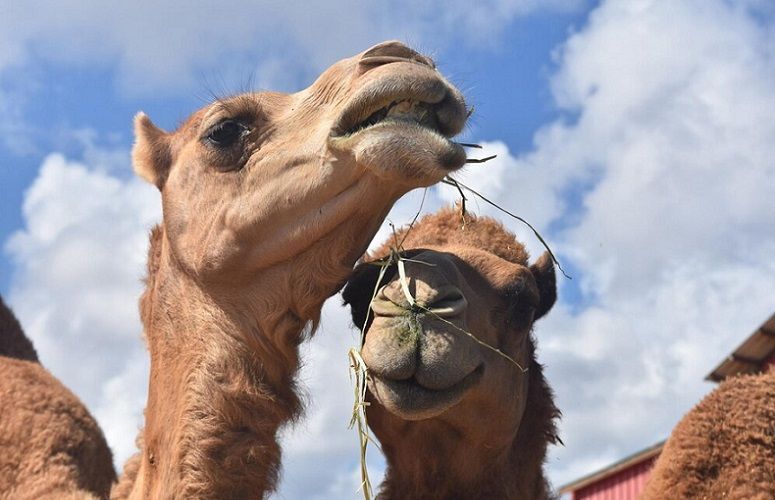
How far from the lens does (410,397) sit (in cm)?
469

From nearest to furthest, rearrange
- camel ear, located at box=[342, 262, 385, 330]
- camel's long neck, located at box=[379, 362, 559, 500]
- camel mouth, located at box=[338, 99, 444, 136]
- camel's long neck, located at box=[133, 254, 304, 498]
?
1. camel mouth, located at box=[338, 99, 444, 136]
2. camel's long neck, located at box=[133, 254, 304, 498]
3. camel ear, located at box=[342, 262, 385, 330]
4. camel's long neck, located at box=[379, 362, 559, 500]

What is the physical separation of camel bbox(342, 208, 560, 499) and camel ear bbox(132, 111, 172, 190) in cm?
108

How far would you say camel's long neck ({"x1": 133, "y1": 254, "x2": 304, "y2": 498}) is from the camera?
14.9 ft

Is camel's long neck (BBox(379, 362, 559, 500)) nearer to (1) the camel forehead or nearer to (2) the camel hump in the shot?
(1) the camel forehead

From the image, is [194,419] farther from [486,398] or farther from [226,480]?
[486,398]

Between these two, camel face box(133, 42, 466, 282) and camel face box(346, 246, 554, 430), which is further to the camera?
camel face box(346, 246, 554, 430)

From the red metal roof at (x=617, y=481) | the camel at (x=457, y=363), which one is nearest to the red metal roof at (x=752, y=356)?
the red metal roof at (x=617, y=481)

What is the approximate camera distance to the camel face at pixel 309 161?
4.36 meters

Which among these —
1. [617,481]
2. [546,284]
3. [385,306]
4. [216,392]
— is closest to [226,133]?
[385,306]

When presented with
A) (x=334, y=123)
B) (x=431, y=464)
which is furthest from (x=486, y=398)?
(x=334, y=123)

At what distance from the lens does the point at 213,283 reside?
4883 millimetres

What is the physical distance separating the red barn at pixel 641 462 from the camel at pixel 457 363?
977 centimetres

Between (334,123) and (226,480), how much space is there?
1511 millimetres

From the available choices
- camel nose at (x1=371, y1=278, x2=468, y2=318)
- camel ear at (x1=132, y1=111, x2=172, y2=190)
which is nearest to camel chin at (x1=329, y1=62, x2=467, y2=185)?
camel nose at (x1=371, y1=278, x2=468, y2=318)
